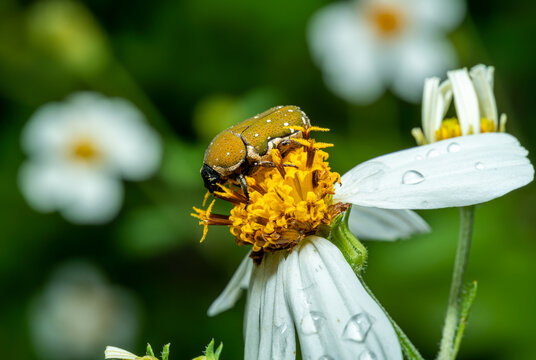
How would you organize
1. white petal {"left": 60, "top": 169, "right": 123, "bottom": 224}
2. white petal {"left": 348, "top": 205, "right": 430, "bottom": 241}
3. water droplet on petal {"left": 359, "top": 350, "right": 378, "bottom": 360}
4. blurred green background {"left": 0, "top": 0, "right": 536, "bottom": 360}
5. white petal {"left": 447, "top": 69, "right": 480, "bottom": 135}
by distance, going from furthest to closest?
1. white petal {"left": 60, "top": 169, "right": 123, "bottom": 224}
2. blurred green background {"left": 0, "top": 0, "right": 536, "bottom": 360}
3. white petal {"left": 348, "top": 205, "right": 430, "bottom": 241}
4. white petal {"left": 447, "top": 69, "right": 480, "bottom": 135}
5. water droplet on petal {"left": 359, "top": 350, "right": 378, "bottom": 360}

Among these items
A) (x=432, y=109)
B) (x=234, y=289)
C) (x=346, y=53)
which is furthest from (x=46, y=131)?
(x=432, y=109)

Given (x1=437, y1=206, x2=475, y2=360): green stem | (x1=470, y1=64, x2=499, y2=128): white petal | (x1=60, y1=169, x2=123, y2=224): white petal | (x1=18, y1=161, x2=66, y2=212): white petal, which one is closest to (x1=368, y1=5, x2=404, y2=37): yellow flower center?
(x1=60, y1=169, x2=123, y2=224): white petal

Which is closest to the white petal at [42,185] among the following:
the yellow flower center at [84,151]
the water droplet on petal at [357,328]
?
the yellow flower center at [84,151]

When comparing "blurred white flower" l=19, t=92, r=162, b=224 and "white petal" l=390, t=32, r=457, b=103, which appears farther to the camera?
"white petal" l=390, t=32, r=457, b=103

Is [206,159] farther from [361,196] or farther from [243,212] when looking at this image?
[361,196]

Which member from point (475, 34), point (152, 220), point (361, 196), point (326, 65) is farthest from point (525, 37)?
point (361, 196)

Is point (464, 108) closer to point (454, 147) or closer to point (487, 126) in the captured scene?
point (487, 126)

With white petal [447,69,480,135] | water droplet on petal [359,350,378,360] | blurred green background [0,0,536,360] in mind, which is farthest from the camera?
blurred green background [0,0,536,360]

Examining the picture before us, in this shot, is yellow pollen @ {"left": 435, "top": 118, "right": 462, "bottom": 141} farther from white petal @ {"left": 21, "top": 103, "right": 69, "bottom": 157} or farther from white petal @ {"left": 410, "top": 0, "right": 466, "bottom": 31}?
white petal @ {"left": 21, "top": 103, "right": 69, "bottom": 157}
